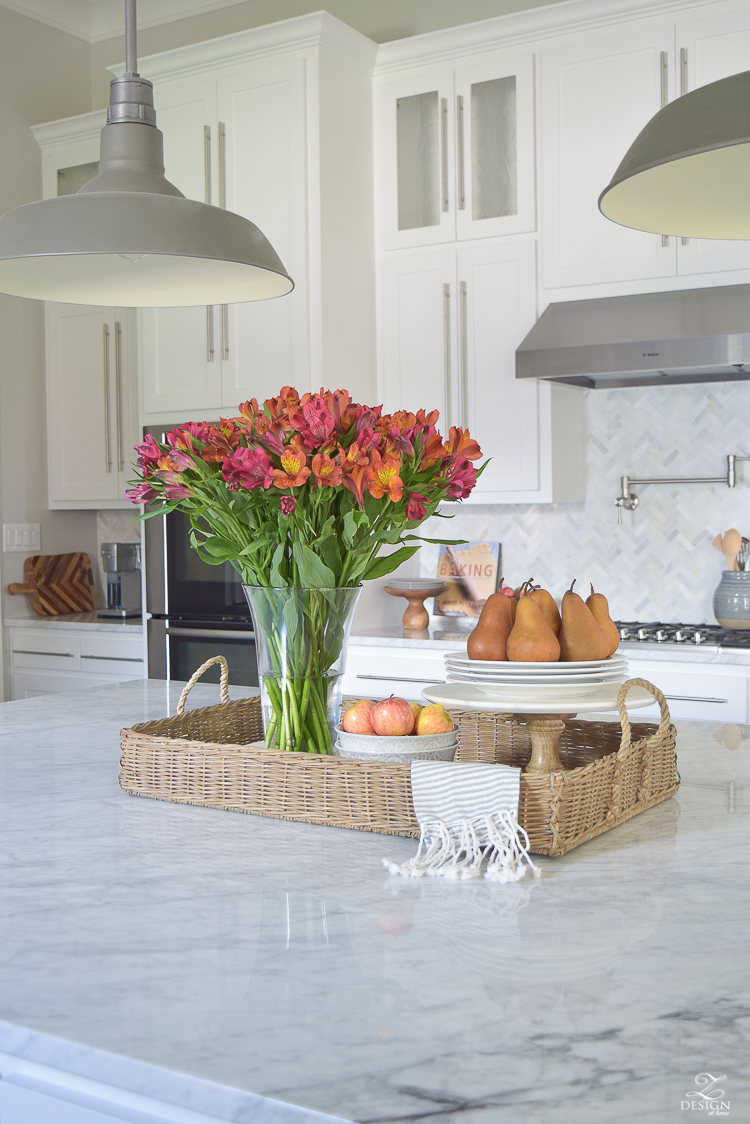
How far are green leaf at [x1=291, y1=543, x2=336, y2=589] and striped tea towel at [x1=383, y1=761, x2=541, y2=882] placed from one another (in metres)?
0.29

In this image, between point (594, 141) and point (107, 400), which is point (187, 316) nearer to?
point (107, 400)

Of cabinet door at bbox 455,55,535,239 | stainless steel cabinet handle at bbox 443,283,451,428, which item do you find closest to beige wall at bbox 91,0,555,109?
cabinet door at bbox 455,55,535,239

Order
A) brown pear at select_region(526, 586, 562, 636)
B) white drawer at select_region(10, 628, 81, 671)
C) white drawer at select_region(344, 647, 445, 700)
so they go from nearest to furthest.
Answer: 1. brown pear at select_region(526, 586, 562, 636)
2. white drawer at select_region(344, 647, 445, 700)
3. white drawer at select_region(10, 628, 81, 671)

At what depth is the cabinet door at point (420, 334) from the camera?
3.56 meters

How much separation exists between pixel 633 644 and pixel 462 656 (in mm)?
1790

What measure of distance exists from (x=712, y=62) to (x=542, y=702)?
2.62 m

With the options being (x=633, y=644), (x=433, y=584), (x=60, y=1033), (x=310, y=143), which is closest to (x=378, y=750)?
(x=60, y=1033)

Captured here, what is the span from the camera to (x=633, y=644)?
301 cm

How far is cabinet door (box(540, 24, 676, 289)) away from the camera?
3199 millimetres

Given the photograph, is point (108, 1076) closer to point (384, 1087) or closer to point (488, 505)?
point (384, 1087)

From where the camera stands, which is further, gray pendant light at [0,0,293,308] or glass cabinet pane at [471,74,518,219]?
glass cabinet pane at [471,74,518,219]

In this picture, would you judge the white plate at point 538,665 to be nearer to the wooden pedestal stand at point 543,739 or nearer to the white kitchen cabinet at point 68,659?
the wooden pedestal stand at point 543,739

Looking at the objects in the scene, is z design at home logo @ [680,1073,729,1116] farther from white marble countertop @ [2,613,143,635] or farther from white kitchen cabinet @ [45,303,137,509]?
white kitchen cabinet @ [45,303,137,509]

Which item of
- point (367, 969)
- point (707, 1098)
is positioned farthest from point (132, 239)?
point (707, 1098)
